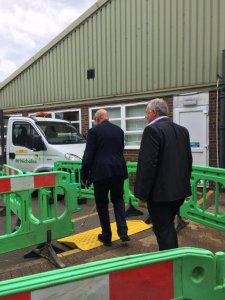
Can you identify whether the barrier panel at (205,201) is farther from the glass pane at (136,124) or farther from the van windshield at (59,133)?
the glass pane at (136,124)

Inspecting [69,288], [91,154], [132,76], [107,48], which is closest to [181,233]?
[91,154]

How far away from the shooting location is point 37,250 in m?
4.41

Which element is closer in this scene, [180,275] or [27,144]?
[180,275]

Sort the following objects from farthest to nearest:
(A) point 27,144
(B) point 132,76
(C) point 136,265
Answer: (B) point 132,76 → (A) point 27,144 → (C) point 136,265

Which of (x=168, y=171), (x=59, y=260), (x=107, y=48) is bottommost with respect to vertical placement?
(x=59, y=260)

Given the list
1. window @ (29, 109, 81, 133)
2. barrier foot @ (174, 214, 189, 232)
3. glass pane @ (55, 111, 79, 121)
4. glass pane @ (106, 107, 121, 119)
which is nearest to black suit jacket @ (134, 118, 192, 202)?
barrier foot @ (174, 214, 189, 232)

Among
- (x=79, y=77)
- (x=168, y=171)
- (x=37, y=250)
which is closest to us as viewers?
(x=168, y=171)

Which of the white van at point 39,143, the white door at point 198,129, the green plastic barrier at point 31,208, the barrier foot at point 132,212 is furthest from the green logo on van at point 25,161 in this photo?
the white door at point 198,129

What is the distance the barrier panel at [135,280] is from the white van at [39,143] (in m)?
6.45

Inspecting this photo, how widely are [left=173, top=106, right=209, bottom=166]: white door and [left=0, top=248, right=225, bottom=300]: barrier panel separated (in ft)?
23.7

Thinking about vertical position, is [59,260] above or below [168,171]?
below

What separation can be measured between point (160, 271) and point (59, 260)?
106 inches

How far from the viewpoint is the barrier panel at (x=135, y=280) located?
1.47 metres

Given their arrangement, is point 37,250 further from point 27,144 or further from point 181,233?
point 27,144
